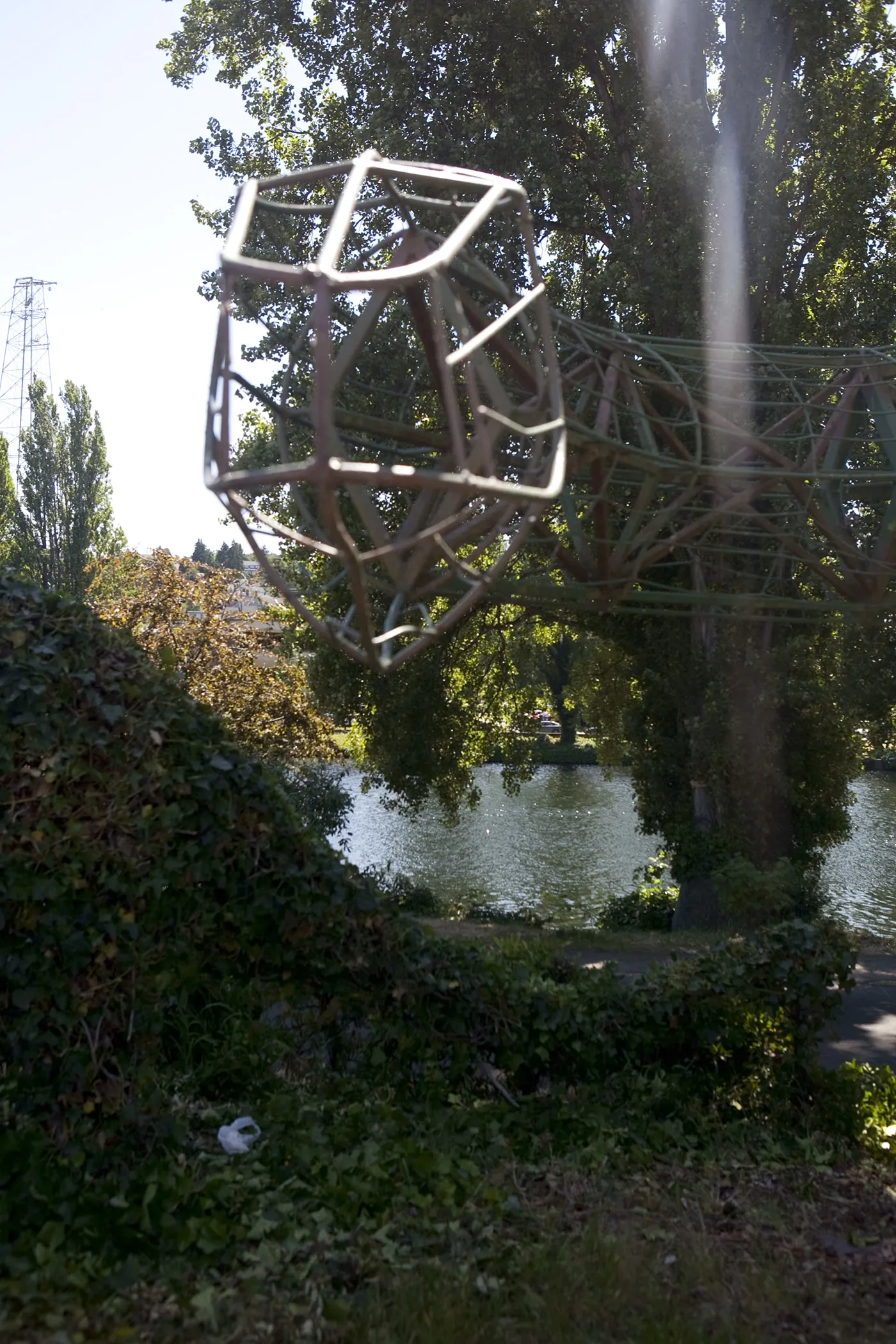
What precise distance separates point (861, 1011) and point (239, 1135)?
5.93 metres

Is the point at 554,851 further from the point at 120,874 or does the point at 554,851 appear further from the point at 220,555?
the point at 220,555

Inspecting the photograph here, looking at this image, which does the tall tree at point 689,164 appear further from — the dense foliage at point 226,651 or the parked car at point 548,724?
the parked car at point 548,724

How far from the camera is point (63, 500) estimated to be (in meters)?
40.7

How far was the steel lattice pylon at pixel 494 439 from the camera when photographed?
2740 mm

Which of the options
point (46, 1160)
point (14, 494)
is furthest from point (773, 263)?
point (14, 494)

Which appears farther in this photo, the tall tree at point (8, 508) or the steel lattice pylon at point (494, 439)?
the tall tree at point (8, 508)

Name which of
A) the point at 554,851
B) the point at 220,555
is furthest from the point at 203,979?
the point at 220,555

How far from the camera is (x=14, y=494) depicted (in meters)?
40.4

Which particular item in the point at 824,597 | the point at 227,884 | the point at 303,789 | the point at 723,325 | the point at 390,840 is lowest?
the point at 390,840

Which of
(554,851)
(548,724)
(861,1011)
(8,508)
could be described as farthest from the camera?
(548,724)

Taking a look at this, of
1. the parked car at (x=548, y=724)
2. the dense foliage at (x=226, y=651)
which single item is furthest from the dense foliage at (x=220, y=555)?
the dense foliage at (x=226, y=651)

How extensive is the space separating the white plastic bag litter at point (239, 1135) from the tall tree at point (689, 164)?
35.8 feet

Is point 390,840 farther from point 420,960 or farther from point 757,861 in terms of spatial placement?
point 420,960

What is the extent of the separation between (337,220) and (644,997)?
464cm
